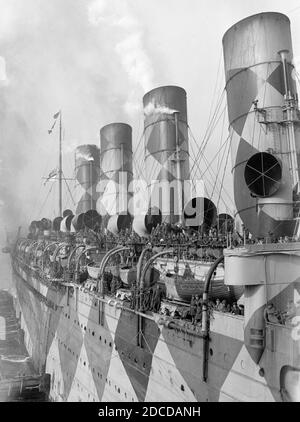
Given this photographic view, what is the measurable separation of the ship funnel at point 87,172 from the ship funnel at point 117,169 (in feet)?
27.1

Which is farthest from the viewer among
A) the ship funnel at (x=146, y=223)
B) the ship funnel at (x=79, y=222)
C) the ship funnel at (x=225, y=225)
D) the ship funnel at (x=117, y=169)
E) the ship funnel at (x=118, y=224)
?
the ship funnel at (x=117, y=169)

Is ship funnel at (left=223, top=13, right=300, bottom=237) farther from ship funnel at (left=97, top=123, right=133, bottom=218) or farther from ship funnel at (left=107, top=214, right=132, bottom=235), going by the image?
ship funnel at (left=97, top=123, right=133, bottom=218)

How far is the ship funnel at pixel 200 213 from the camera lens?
591 inches

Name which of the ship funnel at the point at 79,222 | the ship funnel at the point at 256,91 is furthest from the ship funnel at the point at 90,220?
the ship funnel at the point at 256,91

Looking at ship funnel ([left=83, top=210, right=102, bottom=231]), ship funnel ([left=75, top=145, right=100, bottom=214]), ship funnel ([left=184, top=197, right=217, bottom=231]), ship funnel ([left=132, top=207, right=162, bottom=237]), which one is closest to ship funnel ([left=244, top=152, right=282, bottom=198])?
ship funnel ([left=184, top=197, right=217, bottom=231])

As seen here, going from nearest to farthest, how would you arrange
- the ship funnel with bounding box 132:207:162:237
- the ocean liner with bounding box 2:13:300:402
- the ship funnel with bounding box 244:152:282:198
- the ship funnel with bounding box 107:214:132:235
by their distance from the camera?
the ocean liner with bounding box 2:13:300:402 < the ship funnel with bounding box 244:152:282:198 < the ship funnel with bounding box 132:207:162:237 < the ship funnel with bounding box 107:214:132:235

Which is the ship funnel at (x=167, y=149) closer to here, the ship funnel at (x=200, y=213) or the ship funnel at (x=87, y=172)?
the ship funnel at (x=200, y=213)

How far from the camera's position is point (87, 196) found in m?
42.9

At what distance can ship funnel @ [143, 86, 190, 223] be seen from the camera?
74.1 feet

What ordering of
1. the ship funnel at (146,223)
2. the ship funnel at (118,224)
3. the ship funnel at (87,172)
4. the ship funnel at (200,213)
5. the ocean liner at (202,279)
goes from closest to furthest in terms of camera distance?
the ocean liner at (202,279)
the ship funnel at (200,213)
the ship funnel at (146,223)
the ship funnel at (118,224)
the ship funnel at (87,172)

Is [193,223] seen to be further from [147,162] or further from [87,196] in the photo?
[87,196]

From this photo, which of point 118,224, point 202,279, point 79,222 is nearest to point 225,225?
point 202,279

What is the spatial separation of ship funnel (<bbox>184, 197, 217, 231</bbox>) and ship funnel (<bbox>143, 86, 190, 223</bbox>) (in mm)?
6574

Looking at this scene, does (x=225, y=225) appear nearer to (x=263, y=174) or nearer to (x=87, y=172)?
(x=263, y=174)
